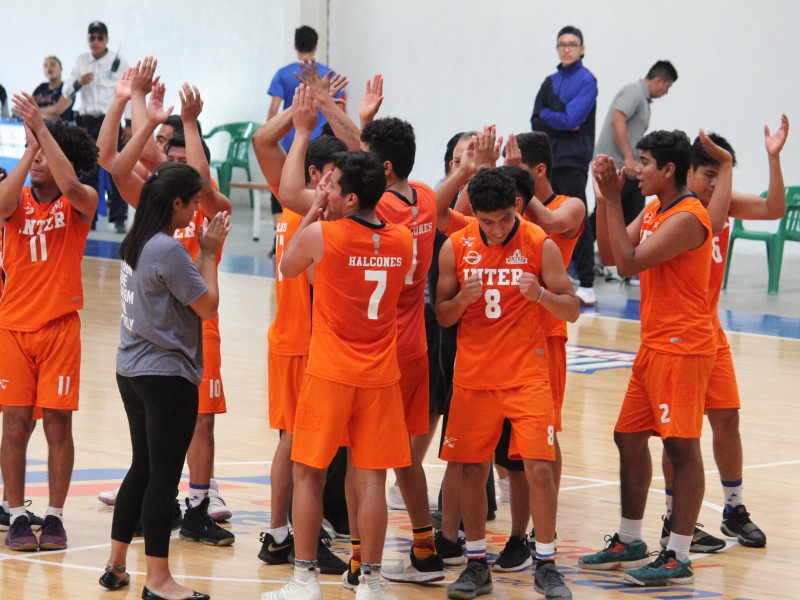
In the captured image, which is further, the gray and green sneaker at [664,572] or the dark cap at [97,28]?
the dark cap at [97,28]

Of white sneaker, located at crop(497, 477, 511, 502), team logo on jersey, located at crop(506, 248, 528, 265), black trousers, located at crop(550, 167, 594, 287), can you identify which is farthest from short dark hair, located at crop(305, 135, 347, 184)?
black trousers, located at crop(550, 167, 594, 287)

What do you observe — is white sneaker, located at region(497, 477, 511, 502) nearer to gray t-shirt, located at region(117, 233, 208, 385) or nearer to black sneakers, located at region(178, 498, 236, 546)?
black sneakers, located at region(178, 498, 236, 546)

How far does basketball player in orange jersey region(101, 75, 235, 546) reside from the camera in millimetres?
5556

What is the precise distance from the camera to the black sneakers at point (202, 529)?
18.6ft

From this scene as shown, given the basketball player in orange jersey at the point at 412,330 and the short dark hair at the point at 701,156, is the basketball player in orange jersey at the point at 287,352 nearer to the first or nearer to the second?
the basketball player in orange jersey at the point at 412,330

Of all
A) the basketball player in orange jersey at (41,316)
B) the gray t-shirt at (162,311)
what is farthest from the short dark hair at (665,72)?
the gray t-shirt at (162,311)

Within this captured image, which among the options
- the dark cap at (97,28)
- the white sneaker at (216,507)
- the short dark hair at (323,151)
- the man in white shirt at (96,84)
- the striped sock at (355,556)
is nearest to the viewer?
the striped sock at (355,556)

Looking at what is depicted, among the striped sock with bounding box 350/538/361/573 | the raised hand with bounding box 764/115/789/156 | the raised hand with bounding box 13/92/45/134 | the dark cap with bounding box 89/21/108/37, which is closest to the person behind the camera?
the striped sock with bounding box 350/538/361/573

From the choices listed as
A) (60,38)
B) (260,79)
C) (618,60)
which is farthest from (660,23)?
(60,38)

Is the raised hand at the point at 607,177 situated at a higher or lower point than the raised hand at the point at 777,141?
lower

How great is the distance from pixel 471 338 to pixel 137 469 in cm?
139

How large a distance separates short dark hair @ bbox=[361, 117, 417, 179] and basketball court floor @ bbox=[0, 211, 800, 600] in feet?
5.53

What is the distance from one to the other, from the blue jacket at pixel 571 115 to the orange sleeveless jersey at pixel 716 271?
22.5 feet

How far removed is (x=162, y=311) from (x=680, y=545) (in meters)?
2.29
